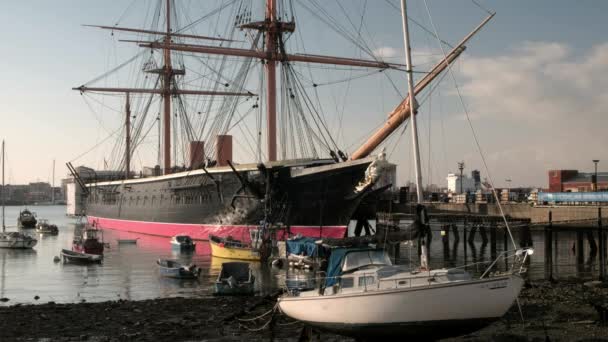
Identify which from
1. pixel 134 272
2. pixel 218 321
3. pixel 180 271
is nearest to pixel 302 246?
pixel 180 271

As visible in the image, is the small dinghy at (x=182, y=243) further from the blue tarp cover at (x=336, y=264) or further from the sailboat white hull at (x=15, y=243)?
the blue tarp cover at (x=336, y=264)

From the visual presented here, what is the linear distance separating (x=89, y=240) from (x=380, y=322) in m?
33.7

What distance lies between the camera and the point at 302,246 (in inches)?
1283

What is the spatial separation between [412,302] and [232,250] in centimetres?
2640

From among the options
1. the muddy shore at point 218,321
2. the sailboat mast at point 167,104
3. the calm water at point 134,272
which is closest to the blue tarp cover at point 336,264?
the muddy shore at point 218,321

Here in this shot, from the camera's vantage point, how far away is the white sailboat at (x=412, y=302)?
1265 centimetres

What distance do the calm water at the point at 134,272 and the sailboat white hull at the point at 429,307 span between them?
161 inches

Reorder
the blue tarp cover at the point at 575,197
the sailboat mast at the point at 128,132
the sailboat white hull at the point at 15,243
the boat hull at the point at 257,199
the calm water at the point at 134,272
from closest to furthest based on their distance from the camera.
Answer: the calm water at the point at 134,272, the boat hull at the point at 257,199, the sailboat white hull at the point at 15,243, the blue tarp cover at the point at 575,197, the sailboat mast at the point at 128,132

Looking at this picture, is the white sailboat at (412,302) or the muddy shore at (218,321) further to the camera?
the muddy shore at (218,321)

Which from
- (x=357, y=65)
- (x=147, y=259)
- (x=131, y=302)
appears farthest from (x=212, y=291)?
(x=357, y=65)

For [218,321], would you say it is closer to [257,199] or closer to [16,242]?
[257,199]

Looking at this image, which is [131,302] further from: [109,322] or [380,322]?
[380,322]

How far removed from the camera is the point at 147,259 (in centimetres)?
4153

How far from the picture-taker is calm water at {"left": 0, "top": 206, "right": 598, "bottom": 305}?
26.5m
